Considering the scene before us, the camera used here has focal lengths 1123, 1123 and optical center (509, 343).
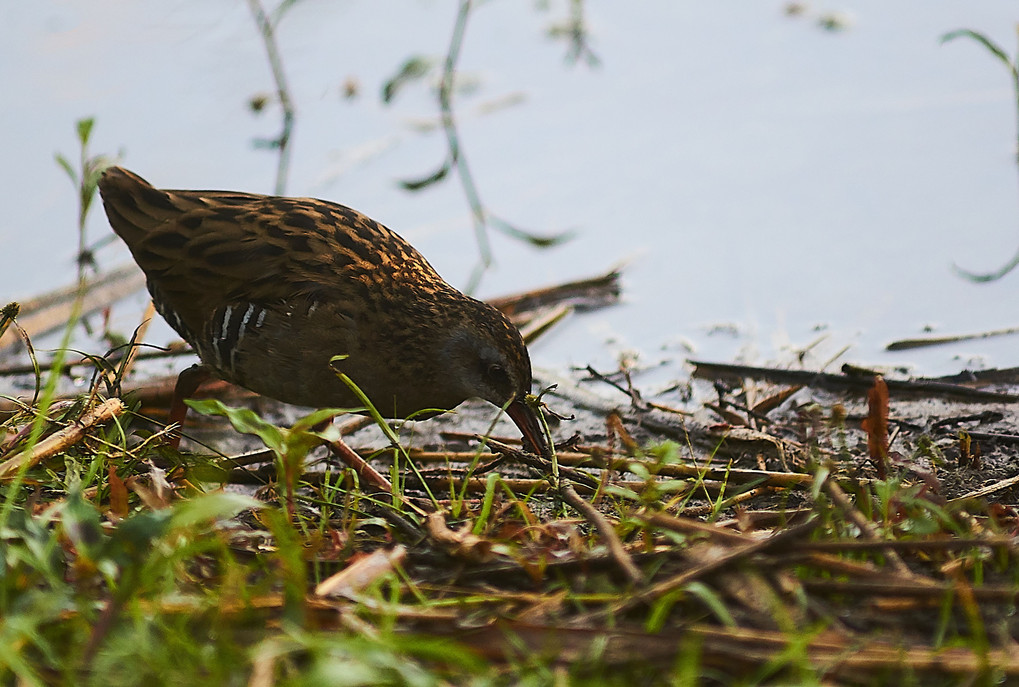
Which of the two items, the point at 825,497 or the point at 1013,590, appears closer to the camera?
the point at 1013,590

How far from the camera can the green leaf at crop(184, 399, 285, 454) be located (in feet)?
7.42

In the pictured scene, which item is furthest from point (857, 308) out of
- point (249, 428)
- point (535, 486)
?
point (249, 428)

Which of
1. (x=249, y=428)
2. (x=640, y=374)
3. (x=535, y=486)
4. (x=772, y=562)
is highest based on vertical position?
(x=249, y=428)

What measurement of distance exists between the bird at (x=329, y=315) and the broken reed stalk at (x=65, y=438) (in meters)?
0.71

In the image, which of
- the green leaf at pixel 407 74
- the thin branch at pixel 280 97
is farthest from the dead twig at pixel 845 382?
the thin branch at pixel 280 97

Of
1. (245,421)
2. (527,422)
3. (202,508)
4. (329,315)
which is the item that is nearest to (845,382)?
(527,422)

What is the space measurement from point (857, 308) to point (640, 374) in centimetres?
102

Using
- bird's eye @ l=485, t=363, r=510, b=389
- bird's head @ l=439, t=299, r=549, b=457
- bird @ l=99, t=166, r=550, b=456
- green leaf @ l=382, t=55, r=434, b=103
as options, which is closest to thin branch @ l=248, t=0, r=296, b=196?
green leaf @ l=382, t=55, r=434, b=103

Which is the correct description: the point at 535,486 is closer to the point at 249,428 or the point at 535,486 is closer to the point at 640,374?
the point at 249,428

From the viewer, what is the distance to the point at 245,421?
231 centimetres

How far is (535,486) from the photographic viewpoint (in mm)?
2977

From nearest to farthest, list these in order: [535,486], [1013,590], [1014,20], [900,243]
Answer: [1013,590], [535,486], [900,243], [1014,20]

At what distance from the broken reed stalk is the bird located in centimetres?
71

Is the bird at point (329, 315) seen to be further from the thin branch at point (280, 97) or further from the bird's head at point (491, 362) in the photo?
the thin branch at point (280, 97)
